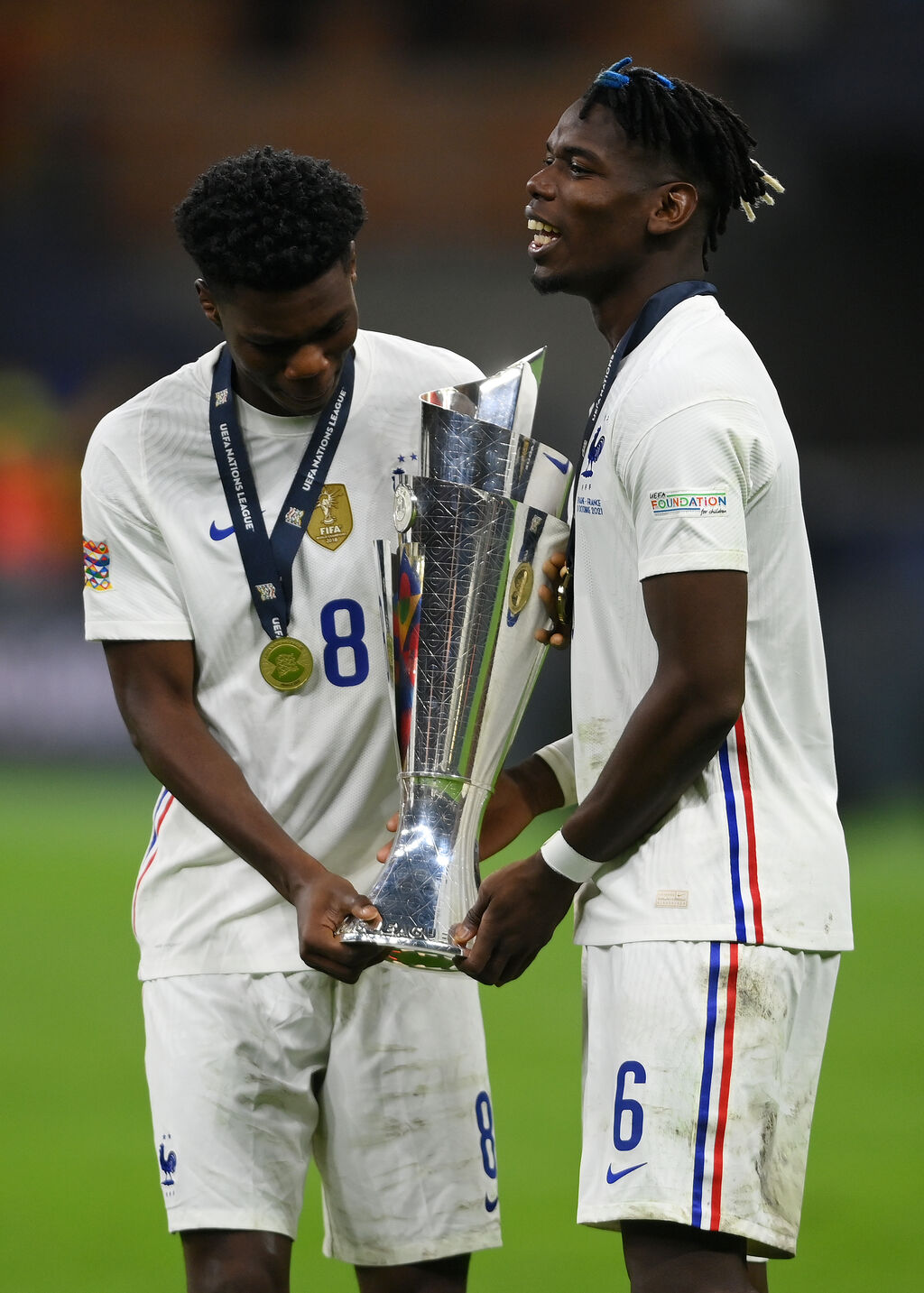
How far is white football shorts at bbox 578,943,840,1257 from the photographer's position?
1887 mm

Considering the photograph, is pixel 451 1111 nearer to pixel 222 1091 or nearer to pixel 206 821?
pixel 222 1091

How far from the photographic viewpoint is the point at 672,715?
73.5 inches

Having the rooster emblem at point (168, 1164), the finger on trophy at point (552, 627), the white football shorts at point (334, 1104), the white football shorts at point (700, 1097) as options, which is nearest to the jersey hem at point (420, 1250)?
the white football shorts at point (334, 1104)

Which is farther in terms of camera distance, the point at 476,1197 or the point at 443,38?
the point at 443,38

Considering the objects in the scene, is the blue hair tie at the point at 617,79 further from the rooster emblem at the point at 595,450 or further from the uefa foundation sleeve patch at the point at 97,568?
the uefa foundation sleeve patch at the point at 97,568

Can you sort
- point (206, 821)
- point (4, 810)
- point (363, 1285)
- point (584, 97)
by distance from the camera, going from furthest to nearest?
1. point (4, 810)
2. point (363, 1285)
3. point (206, 821)
4. point (584, 97)

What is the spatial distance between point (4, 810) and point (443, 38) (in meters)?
4.79

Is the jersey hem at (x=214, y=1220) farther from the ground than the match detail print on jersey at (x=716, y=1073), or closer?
closer

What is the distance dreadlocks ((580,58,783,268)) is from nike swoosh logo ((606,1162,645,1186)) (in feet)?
3.80

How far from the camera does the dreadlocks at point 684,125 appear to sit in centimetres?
212

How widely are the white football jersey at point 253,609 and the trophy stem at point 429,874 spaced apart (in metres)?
0.22

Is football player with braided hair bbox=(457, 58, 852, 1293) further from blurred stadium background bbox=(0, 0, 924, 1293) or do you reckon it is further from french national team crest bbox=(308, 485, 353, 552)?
blurred stadium background bbox=(0, 0, 924, 1293)

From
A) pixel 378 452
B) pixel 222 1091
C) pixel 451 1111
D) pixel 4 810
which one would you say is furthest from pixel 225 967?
pixel 4 810

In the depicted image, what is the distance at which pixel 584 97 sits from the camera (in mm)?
2184
